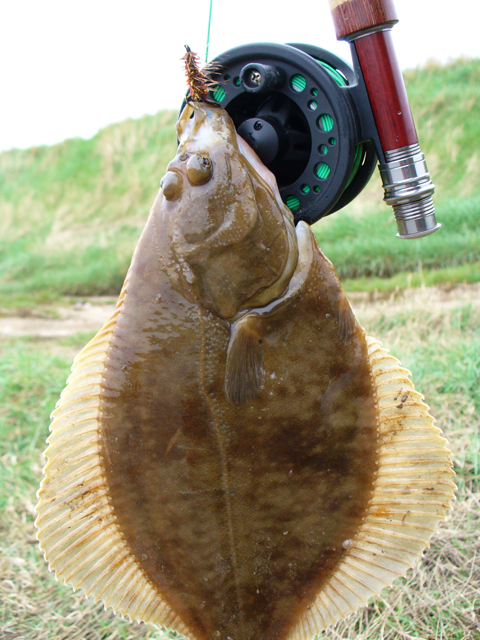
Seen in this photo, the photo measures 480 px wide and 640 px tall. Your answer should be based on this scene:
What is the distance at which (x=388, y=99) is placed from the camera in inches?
55.0

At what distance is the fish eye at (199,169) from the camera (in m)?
1.25

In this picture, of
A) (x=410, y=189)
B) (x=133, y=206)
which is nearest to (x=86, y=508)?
(x=410, y=189)

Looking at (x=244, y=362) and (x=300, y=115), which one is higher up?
(x=300, y=115)

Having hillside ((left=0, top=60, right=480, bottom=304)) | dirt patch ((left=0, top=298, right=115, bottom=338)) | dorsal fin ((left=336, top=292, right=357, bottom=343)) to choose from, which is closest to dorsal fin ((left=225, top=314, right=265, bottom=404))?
dorsal fin ((left=336, top=292, right=357, bottom=343))

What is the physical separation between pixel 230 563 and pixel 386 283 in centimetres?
425

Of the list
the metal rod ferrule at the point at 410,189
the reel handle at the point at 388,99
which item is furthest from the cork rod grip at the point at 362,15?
the metal rod ferrule at the point at 410,189

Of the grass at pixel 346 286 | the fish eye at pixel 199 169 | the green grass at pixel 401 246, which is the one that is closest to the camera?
the fish eye at pixel 199 169

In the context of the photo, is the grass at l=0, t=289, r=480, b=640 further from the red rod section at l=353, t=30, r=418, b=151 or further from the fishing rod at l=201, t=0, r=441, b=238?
the red rod section at l=353, t=30, r=418, b=151

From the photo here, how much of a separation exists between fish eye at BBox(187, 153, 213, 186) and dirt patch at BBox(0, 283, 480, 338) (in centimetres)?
318

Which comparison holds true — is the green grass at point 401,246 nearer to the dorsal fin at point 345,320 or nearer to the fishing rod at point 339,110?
the fishing rod at point 339,110

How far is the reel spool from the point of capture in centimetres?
137

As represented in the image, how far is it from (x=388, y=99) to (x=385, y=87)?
1.2 inches

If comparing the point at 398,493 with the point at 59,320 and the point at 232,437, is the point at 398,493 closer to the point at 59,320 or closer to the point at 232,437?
the point at 232,437

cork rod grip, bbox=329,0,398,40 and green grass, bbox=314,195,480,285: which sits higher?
cork rod grip, bbox=329,0,398,40
